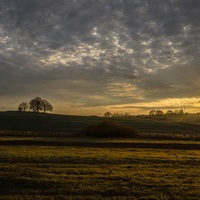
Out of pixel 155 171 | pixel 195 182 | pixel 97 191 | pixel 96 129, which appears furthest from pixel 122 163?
pixel 96 129

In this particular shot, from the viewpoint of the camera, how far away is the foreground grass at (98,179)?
536 inches

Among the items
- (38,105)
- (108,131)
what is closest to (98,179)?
(108,131)

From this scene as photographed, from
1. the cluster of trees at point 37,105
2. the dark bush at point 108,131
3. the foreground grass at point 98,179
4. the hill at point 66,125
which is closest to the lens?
the foreground grass at point 98,179

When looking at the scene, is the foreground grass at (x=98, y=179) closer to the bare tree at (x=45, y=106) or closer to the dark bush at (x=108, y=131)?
the dark bush at (x=108, y=131)

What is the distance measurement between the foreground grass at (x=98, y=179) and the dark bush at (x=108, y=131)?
3910 cm

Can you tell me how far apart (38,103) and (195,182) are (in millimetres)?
183722

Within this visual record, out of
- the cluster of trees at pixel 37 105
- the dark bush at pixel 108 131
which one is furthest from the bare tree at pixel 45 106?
the dark bush at pixel 108 131

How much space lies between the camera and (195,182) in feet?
53.0

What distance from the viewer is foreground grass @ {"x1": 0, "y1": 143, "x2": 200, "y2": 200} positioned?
13609 mm

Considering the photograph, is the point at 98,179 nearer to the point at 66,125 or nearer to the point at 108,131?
the point at 108,131

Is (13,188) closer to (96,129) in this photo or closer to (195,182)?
(195,182)

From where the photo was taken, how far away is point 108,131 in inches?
2469

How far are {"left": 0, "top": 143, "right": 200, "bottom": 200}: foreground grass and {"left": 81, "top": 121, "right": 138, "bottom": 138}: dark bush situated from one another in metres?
39.1

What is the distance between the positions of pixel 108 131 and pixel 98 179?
46.4 m
